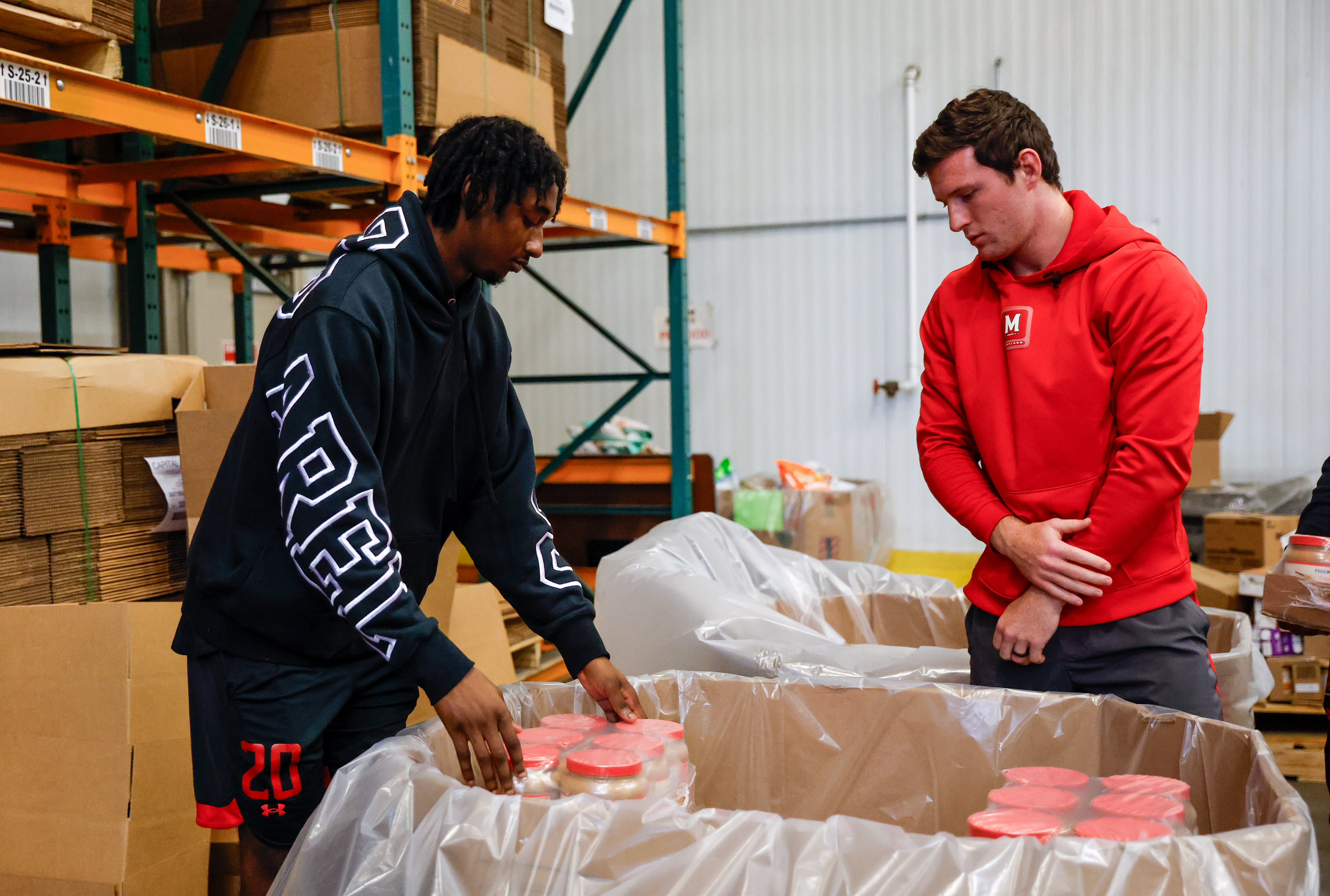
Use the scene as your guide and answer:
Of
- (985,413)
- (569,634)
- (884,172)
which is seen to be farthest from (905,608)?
(884,172)

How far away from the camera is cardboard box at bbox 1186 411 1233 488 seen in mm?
5645

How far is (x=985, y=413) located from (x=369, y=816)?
1142 mm

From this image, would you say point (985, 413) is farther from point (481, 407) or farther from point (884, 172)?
point (884, 172)

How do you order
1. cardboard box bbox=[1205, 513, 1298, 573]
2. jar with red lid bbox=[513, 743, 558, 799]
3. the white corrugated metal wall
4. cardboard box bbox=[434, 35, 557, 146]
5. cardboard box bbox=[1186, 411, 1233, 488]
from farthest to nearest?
the white corrugated metal wall
cardboard box bbox=[1186, 411, 1233, 488]
cardboard box bbox=[1205, 513, 1298, 573]
cardboard box bbox=[434, 35, 557, 146]
jar with red lid bbox=[513, 743, 558, 799]

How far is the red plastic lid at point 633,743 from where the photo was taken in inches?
55.2

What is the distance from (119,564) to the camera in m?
2.54

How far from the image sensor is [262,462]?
140 centimetres

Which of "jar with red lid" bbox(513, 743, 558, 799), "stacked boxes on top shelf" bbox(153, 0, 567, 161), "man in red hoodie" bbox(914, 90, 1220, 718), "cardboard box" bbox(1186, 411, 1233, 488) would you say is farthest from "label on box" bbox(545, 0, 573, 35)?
"cardboard box" bbox(1186, 411, 1233, 488)

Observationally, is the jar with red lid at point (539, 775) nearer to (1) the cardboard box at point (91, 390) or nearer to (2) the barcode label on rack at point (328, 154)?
(1) the cardboard box at point (91, 390)

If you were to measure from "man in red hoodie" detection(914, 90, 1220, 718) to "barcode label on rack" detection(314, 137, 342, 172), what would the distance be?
1699 millimetres

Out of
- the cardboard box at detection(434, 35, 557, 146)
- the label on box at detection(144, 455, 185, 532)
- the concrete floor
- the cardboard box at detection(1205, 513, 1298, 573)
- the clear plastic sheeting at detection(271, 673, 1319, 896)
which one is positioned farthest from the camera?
the cardboard box at detection(1205, 513, 1298, 573)

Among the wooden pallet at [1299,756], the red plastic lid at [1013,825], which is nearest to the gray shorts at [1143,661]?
the red plastic lid at [1013,825]

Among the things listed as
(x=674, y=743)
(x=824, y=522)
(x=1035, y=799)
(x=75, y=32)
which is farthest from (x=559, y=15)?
(x=1035, y=799)

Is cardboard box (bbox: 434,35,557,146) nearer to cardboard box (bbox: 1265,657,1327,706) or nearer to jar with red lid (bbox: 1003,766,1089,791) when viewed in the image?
jar with red lid (bbox: 1003,766,1089,791)
